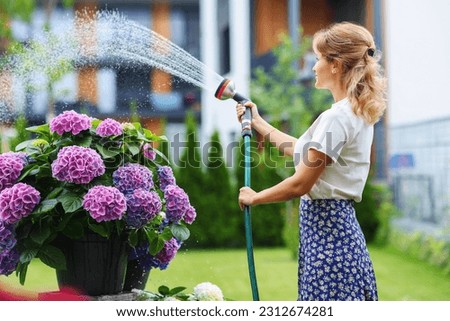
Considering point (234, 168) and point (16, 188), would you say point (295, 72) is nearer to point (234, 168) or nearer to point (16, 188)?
point (234, 168)

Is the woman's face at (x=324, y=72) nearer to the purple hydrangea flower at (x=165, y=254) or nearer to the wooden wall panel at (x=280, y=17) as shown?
the purple hydrangea flower at (x=165, y=254)

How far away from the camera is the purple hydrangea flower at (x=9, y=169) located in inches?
83.4

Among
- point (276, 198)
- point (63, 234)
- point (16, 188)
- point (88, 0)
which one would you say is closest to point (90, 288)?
point (63, 234)

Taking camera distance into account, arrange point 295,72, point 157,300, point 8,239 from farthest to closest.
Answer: point 295,72 → point 157,300 → point 8,239

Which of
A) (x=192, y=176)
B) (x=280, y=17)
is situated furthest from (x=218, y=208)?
(x=280, y=17)

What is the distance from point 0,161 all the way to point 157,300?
659mm

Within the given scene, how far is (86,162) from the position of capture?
2.06 metres

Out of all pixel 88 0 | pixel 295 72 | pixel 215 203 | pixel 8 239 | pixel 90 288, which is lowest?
pixel 215 203

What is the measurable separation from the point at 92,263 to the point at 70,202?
22cm

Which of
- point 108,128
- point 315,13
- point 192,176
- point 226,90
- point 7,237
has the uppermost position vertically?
point 315,13

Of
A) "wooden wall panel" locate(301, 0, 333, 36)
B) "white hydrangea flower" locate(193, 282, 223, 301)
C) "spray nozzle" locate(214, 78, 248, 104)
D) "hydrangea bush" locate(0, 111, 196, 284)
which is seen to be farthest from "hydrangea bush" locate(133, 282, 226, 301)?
"wooden wall panel" locate(301, 0, 333, 36)

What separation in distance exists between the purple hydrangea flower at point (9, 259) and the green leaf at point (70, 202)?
228mm

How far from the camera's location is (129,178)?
2125 mm

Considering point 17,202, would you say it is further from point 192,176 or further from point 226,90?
point 192,176
